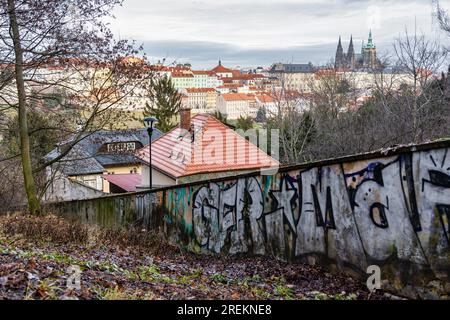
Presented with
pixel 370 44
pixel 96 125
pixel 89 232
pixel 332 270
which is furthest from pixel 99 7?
pixel 370 44

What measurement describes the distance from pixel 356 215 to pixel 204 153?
649 inches

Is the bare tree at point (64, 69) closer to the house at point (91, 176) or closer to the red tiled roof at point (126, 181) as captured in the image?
the house at point (91, 176)

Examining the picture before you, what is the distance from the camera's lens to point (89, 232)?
478 inches

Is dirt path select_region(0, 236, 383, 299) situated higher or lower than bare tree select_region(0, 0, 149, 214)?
lower

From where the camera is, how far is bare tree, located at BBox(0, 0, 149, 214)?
13953 mm

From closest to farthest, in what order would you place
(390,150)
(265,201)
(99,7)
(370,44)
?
(390,150)
(265,201)
(99,7)
(370,44)

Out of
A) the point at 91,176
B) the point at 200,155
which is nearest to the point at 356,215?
the point at 200,155

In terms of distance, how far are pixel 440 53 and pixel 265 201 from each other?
84.0ft

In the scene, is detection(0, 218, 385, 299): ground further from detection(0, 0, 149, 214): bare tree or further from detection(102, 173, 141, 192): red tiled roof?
detection(102, 173, 141, 192): red tiled roof

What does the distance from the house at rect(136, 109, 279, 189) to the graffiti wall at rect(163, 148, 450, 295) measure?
438 inches

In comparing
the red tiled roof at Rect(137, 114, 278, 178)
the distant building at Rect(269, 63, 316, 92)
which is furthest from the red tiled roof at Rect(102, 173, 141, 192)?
the distant building at Rect(269, 63, 316, 92)

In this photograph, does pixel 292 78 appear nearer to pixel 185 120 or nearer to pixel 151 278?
pixel 185 120

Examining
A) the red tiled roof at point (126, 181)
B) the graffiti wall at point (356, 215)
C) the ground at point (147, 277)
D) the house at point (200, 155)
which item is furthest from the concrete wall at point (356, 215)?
the red tiled roof at point (126, 181)
